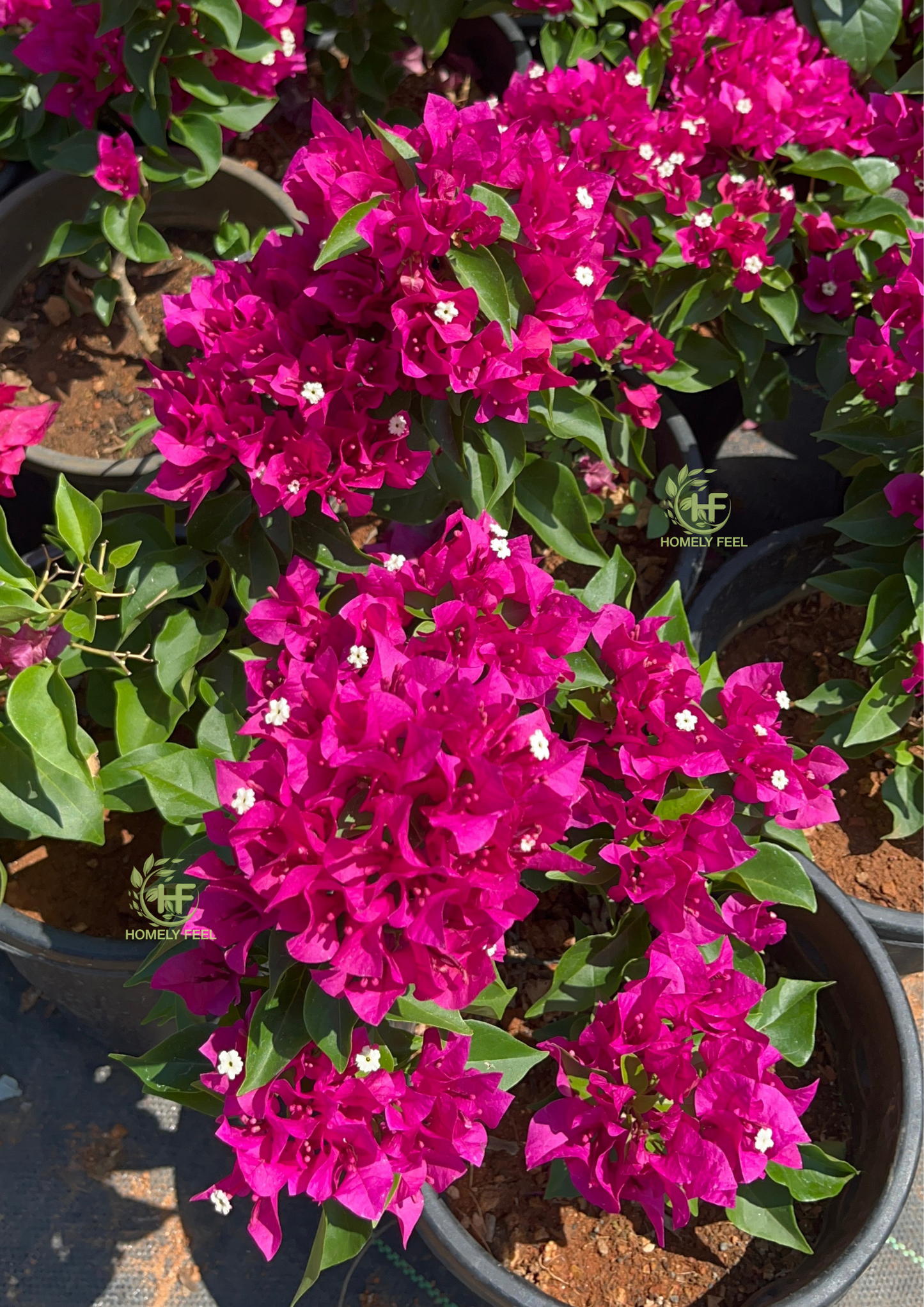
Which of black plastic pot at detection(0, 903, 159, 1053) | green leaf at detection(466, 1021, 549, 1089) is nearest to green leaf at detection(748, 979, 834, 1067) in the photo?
green leaf at detection(466, 1021, 549, 1089)

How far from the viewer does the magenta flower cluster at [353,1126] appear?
77 centimetres

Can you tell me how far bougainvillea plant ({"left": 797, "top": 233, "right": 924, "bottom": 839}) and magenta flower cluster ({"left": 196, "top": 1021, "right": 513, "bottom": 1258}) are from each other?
0.72 m

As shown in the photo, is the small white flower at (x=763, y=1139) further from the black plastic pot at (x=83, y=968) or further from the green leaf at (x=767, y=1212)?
the black plastic pot at (x=83, y=968)

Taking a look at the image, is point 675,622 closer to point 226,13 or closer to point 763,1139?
point 763,1139

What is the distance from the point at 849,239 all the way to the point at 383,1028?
1.23 m

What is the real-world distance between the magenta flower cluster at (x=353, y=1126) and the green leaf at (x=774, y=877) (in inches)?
13.0

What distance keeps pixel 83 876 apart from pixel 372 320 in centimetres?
83

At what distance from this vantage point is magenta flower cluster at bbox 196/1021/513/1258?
0.77m

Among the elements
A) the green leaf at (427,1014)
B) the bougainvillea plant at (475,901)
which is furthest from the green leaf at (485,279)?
the green leaf at (427,1014)

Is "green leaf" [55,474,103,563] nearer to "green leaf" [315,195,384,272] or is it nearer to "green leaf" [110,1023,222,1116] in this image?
"green leaf" [315,195,384,272]

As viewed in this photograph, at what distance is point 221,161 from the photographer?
1.66 metres

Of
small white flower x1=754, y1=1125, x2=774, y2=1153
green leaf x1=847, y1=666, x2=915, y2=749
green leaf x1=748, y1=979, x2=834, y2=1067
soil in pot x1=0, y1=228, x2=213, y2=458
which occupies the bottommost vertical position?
soil in pot x1=0, y1=228, x2=213, y2=458

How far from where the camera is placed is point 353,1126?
762mm

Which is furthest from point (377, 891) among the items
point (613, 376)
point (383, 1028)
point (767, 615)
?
point (767, 615)
